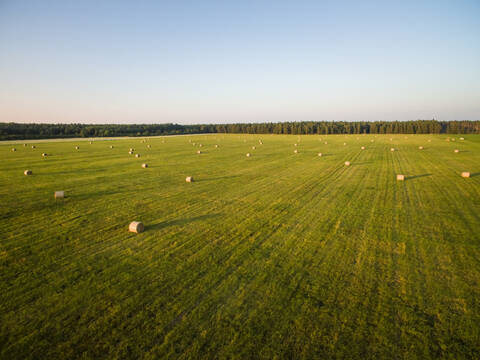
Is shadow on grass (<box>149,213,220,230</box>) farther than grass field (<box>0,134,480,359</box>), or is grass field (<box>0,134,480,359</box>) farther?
shadow on grass (<box>149,213,220,230</box>)

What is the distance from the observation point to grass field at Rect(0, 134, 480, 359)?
4.71 metres

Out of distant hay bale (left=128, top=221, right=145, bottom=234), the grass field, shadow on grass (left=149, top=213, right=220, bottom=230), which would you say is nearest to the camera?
the grass field

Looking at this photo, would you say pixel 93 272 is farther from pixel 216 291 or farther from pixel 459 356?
pixel 459 356

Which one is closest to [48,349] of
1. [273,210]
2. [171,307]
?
[171,307]

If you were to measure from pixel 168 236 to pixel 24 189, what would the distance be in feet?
44.4

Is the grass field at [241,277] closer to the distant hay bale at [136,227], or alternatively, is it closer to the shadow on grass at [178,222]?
the shadow on grass at [178,222]

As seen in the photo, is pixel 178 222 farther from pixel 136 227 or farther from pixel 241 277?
pixel 241 277

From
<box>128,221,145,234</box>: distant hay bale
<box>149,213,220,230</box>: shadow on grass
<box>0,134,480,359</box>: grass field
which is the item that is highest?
<box>128,221,145,234</box>: distant hay bale

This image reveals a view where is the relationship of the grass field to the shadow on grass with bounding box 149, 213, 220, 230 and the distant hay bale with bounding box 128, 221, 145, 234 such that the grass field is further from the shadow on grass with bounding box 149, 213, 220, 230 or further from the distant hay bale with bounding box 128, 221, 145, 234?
the distant hay bale with bounding box 128, 221, 145, 234

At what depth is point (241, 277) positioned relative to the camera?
6766 mm

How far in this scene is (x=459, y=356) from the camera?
4418 mm

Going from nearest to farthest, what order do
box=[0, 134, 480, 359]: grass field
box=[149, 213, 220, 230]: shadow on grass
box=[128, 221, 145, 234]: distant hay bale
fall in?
box=[0, 134, 480, 359]: grass field → box=[128, 221, 145, 234]: distant hay bale → box=[149, 213, 220, 230]: shadow on grass

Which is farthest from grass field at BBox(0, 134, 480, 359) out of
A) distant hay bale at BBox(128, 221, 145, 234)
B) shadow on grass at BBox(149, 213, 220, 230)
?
distant hay bale at BBox(128, 221, 145, 234)

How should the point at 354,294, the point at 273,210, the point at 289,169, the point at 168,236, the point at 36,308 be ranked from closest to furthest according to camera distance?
the point at 36,308 → the point at 354,294 → the point at 168,236 → the point at 273,210 → the point at 289,169
